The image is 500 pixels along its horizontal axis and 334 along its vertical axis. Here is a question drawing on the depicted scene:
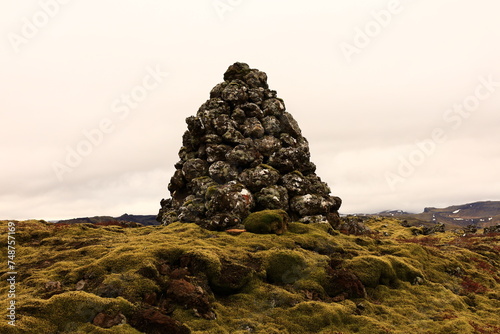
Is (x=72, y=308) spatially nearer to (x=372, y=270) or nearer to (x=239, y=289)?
(x=239, y=289)

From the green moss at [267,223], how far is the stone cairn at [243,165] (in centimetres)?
277

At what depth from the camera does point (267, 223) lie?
30547mm

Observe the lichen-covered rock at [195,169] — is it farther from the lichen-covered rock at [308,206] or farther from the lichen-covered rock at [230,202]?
the lichen-covered rock at [308,206]

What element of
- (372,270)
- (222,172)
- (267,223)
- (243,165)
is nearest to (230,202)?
(267,223)

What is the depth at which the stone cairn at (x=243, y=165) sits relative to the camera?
122 feet

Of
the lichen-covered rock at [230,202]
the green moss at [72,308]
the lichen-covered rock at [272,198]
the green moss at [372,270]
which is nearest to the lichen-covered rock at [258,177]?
the lichen-covered rock at [272,198]

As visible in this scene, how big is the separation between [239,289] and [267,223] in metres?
10.6

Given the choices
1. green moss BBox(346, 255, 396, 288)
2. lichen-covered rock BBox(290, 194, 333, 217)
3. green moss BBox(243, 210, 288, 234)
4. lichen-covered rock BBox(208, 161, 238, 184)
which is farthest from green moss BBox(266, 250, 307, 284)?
lichen-covered rock BBox(208, 161, 238, 184)

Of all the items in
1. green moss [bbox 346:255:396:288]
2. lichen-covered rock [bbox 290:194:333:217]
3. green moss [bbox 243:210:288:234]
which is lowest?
green moss [bbox 346:255:396:288]

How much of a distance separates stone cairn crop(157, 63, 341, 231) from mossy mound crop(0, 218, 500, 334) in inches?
318

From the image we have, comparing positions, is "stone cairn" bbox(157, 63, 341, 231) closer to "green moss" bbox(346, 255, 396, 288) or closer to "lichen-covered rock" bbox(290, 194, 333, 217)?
"lichen-covered rock" bbox(290, 194, 333, 217)

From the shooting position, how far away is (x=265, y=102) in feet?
169

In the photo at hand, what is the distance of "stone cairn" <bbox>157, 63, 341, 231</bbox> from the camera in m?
37.3

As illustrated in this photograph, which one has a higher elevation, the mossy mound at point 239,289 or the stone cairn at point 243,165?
the stone cairn at point 243,165
